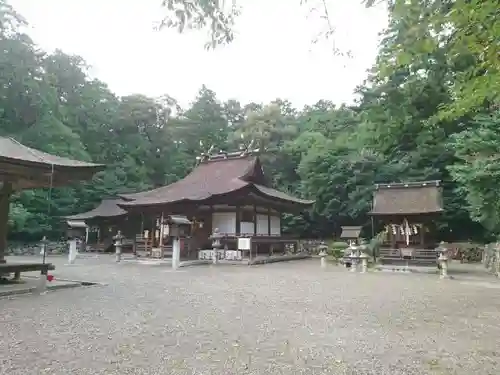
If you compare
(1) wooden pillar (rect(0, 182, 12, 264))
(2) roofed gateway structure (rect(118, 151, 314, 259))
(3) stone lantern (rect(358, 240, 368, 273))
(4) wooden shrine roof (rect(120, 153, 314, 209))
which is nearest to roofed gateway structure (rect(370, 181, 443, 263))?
(3) stone lantern (rect(358, 240, 368, 273))

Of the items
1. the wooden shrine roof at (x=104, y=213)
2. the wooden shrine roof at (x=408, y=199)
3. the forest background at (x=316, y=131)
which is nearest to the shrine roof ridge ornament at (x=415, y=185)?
the wooden shrine roof at (x=408, y=199)

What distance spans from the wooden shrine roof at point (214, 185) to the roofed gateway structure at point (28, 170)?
7.67 metres

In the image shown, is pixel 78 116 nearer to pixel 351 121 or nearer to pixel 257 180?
pixel 257 180

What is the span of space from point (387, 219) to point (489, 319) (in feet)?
34.3

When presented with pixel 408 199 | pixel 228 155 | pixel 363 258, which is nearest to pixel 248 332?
Answer: pixel 363 258

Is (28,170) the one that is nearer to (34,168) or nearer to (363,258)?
(34,168)

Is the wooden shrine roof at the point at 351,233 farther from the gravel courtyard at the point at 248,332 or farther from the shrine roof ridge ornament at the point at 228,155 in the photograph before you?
the gravel courtyard at the point at 248,332

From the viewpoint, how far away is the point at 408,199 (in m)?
16.5

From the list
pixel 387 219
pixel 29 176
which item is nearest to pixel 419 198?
pixel 387 219

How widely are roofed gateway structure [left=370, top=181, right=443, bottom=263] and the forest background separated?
134 cm

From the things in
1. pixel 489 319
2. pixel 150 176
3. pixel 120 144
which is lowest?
pixel 489 319

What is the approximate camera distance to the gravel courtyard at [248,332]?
3801mm

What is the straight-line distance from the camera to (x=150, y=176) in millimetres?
36188

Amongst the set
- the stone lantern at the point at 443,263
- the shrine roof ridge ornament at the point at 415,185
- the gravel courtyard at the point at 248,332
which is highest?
the shrine roof ridge ornament at the point at 415,185
